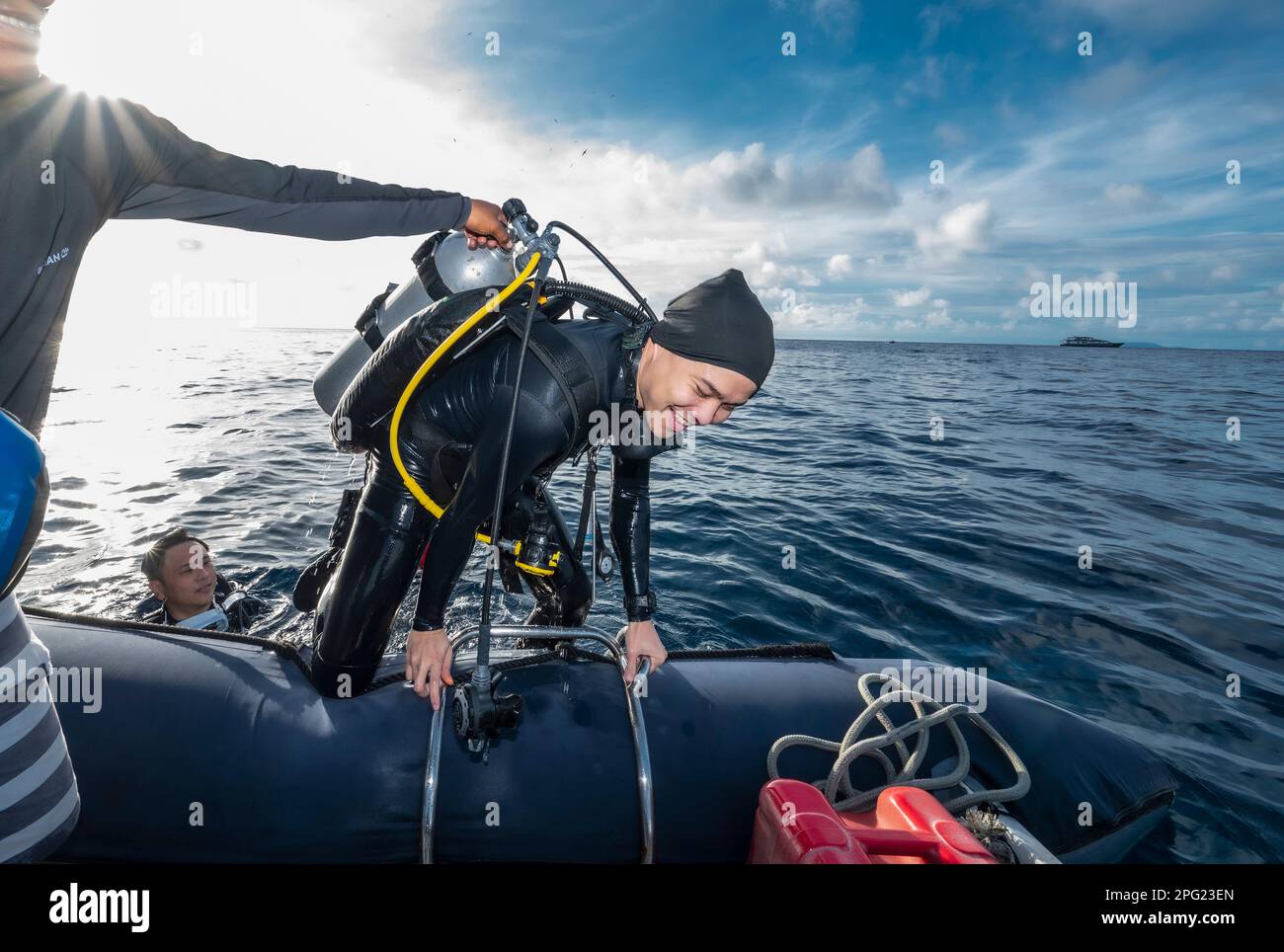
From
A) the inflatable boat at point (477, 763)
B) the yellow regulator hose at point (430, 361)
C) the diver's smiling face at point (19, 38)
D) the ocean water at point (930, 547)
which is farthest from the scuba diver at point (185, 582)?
the diver's smiling face at point (19, 38)

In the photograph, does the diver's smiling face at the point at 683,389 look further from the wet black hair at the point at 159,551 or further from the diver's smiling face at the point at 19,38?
the wet black hair at the point at 159,551

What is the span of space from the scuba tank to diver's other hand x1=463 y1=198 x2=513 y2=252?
0.59 m

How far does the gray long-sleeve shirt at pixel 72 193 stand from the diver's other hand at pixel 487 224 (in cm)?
60

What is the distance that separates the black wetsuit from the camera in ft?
7.30

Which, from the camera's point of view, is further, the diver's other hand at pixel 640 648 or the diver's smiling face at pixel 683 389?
the diver's other hand at pixel 640 648

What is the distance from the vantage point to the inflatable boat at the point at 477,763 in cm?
227

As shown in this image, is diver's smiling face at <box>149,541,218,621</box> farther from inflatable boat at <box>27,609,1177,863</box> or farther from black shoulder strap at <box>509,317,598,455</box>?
black shoulder strap at <box>509,317,598,455</box>

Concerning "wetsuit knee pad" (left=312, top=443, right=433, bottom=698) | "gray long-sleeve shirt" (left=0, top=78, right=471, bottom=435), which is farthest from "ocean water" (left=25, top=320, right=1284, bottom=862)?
"gray long-sleeve shirt" (left=0, top=78, right=471, bottom=435)

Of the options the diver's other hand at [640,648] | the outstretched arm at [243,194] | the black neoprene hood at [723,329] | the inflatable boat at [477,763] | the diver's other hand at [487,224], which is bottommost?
the inflatable boat at [477,763]

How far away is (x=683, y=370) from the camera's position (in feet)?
7.11

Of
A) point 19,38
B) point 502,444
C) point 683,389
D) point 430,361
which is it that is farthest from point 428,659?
point 19,38

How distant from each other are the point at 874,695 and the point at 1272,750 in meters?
2.65
